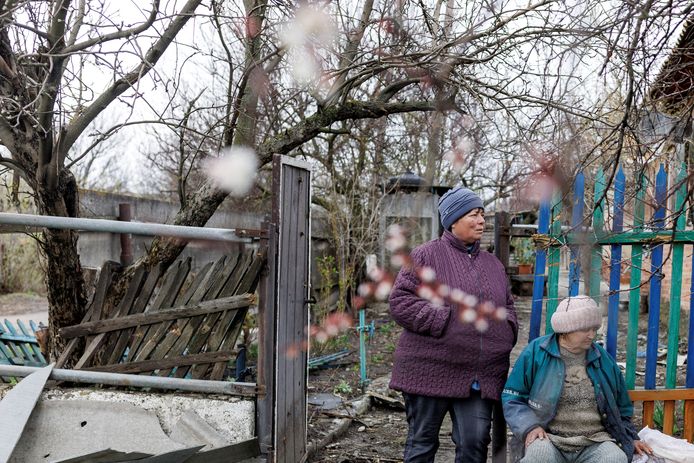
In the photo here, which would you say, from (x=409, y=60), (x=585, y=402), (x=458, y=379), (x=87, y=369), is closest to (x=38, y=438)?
(x=87, y=369)

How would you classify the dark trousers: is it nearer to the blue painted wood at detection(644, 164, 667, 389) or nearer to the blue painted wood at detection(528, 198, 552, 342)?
the blue painted wood at detection(528, 198, 552, 342)

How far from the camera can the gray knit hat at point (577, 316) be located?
10.2 feet

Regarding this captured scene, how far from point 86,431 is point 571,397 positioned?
8.58ft

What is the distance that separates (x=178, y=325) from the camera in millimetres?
3824

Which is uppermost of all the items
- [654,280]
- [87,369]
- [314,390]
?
[654,280]

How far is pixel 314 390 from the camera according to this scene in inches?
246

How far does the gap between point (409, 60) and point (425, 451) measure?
2.86 metres

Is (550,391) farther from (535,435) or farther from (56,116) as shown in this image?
(56,116)

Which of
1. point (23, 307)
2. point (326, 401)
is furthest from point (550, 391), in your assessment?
point (23, 307)

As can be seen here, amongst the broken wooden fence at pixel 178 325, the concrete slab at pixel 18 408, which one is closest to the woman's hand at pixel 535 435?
the broken wooden fence at pixel 178 325

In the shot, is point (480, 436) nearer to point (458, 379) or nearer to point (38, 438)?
point (458, 379)

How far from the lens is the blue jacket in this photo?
313cm

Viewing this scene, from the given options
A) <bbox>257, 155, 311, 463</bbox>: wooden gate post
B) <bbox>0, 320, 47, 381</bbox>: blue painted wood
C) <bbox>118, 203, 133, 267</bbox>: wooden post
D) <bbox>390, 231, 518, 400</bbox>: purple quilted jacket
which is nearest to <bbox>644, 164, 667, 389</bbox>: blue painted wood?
<bbox>390, 231, 518, 400</bbox>: purple quilted jacket

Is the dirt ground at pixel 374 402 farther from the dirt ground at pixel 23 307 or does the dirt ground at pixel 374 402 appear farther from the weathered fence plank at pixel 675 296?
the dirt ground at pixel 23 307
